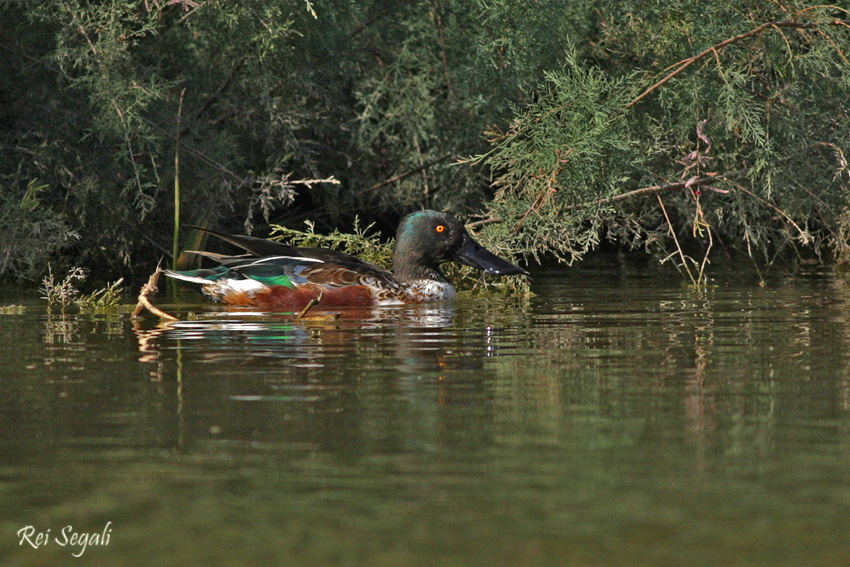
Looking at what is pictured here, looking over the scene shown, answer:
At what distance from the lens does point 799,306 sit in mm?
10086

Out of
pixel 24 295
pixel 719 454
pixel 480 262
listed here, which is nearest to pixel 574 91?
pixel 480 262

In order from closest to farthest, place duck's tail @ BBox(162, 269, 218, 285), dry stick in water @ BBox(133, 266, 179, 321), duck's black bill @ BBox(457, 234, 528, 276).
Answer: dry stick in water @ BBox(133, 266, 179, 321)
duck's tail @ BBox(162, 269, 218, 285)
duck's black bill @ BBox(457, 234, 528, 276)

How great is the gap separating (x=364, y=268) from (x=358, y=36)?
3778 millimetres

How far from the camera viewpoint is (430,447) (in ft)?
16.0

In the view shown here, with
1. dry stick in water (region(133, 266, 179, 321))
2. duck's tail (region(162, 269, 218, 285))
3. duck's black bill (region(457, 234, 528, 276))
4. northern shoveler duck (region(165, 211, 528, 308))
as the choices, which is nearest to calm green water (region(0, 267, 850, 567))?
dry stick in water (region(133, 266, 179, 321))

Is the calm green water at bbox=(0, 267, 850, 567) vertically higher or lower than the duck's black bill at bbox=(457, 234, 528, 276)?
lower

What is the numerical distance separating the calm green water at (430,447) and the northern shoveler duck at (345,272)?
83.6 inches

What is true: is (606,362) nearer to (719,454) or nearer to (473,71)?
(719,454)

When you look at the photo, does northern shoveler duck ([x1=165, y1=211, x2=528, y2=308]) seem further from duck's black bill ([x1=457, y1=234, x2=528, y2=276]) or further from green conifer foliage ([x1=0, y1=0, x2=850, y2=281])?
green conifer foliage ([x1=0, y1=0, x2=850, y2=281])

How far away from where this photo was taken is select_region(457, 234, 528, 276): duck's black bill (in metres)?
11.2

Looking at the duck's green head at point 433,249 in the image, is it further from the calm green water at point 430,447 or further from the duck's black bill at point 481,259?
the calm green water at point 430,447

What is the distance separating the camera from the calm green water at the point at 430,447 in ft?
12.4

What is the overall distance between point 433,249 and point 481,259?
1.42 ft

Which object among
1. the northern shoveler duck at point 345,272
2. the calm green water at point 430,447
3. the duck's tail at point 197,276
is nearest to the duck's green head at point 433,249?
the northern shoveler duck at point 345,272
